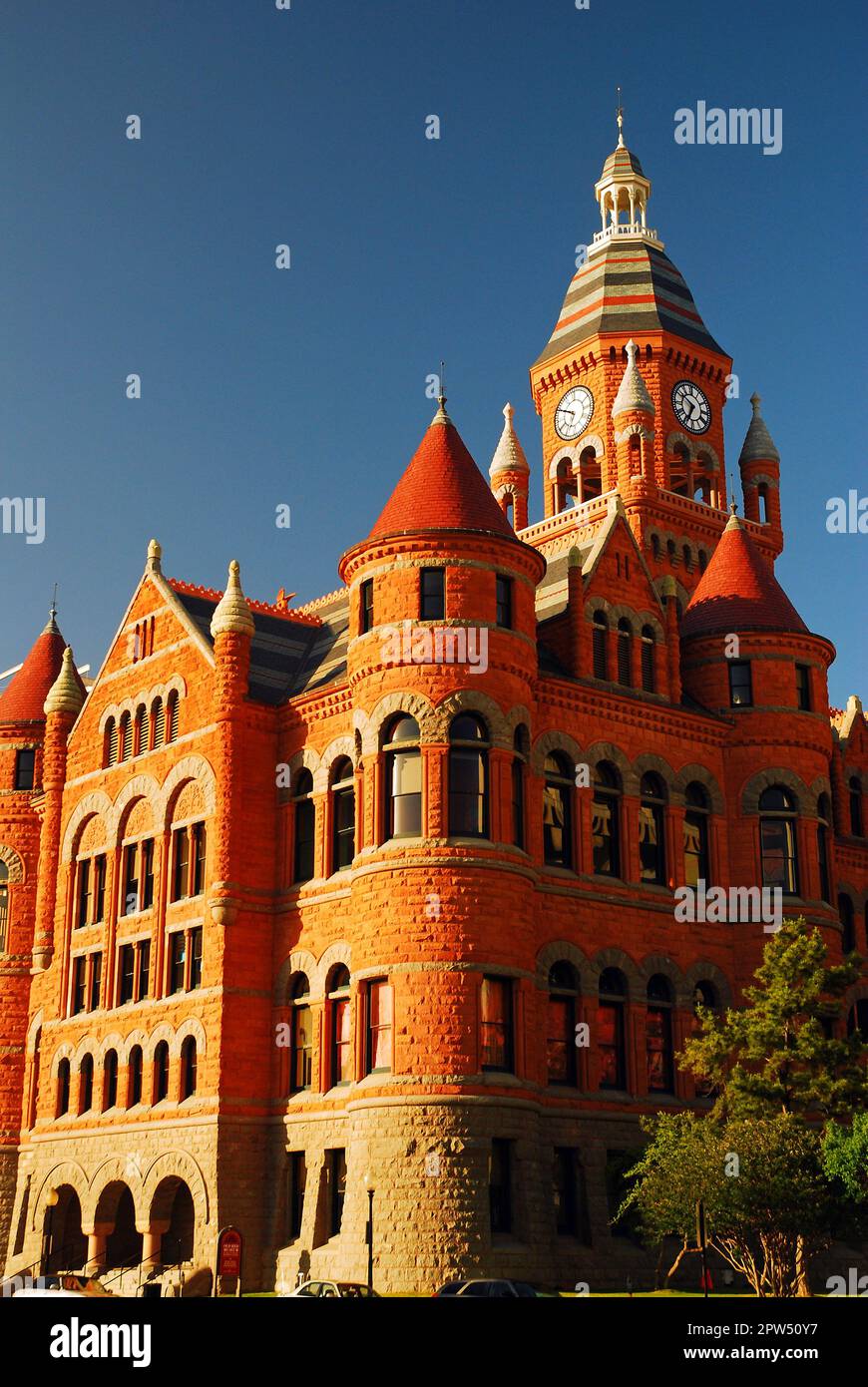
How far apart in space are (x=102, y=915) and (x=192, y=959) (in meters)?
6.07

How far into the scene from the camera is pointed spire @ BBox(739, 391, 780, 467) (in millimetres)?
62781

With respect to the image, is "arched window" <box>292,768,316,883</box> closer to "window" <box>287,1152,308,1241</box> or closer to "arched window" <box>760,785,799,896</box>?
"window" <box>287,1152,308,1241</box>

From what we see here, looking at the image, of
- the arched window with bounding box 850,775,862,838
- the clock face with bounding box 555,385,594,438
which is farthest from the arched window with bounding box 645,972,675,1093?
the clock face with bounding box 555,385,594,438

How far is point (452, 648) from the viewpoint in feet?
130

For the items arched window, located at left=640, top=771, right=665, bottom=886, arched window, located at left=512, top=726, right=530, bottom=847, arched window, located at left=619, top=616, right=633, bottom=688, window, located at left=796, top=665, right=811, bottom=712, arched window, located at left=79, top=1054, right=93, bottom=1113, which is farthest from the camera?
arched window, located at left=79, top=1054, right=93, bottom=1113

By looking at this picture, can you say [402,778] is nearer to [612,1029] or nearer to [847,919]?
[612,1029]

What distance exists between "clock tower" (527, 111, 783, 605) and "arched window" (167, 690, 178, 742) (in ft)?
52.6

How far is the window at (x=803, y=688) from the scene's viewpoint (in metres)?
46.7

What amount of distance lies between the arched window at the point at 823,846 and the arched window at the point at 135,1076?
1967 centimetres

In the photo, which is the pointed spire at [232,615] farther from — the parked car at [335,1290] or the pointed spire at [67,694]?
the parked car at [335,1290]

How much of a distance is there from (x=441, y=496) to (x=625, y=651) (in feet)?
24.9

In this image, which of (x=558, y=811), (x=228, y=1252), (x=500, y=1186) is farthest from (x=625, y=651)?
(x=228, y=1252)

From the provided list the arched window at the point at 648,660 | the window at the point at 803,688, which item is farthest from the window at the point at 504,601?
the window at the point at 803,688
